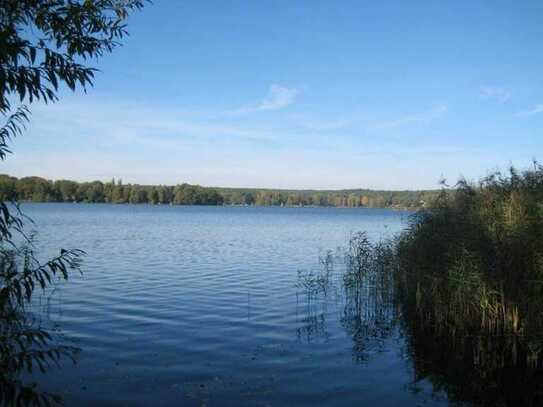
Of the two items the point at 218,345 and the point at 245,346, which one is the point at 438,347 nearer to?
the point at 245,346

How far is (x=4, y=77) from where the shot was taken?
4.57 metres

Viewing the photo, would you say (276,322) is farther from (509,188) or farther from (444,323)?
(509,188)

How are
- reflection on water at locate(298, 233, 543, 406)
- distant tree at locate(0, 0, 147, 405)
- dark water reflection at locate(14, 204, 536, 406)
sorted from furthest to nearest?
reflection on water at locate(298, 233, 543, 406) → dark water reflection at locate(14, 204, 536, 406) → distant tree at locate(0, 0, 147, 405)

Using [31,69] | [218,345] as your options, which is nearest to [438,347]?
[218,345]

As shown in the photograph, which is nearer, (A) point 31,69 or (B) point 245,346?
(A) point 31,69

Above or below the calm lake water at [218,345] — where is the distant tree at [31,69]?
above

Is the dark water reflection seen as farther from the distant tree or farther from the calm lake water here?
the distant tree

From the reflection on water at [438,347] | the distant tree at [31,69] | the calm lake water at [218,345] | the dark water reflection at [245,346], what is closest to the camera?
the distant tree at [31,69]

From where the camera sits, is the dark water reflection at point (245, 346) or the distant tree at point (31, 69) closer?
the distant tree at point (31, 69)

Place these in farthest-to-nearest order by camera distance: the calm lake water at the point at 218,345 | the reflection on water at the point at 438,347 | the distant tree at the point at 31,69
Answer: the reflection on water at the point at 438,347, the calm lake water at the point at 218,345, the distant tree at the point at 31,69

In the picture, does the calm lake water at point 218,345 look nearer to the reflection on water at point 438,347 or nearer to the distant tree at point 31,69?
the reflection on water at point 438,347

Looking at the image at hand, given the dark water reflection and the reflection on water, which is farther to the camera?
the reflection on water

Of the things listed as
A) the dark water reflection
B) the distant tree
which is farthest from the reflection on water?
the distant tree

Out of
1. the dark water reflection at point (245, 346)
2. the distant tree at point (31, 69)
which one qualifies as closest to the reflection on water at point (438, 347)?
the dark water reflection at point (245, 346)
